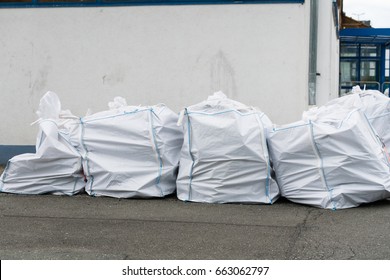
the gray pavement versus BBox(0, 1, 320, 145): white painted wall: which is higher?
BBox(0, 1, 320, 145): white painted wall

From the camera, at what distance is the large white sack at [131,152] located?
721 centimetres

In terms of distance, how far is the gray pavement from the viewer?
4906 millimetres

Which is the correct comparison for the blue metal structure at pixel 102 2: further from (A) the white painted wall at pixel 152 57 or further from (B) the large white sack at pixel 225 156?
(B) the large white sack at pixel 225 156

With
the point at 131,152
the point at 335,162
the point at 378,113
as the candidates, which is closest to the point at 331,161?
the point at 335,162

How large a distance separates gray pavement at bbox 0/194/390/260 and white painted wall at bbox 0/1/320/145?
8.81 ft

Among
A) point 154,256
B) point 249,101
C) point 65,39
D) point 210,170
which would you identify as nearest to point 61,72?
point 65,39

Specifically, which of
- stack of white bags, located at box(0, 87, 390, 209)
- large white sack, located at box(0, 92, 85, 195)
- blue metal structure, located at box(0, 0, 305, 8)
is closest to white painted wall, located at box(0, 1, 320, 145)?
blue metal structure, located at box(0, 0, 305, 8)

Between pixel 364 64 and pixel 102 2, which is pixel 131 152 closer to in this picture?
pixel 102 2

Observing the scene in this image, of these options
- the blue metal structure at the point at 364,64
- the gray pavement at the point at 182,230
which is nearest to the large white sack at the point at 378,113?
the gray pavement at the point at 182,230

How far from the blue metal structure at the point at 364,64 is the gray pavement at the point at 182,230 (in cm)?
1632

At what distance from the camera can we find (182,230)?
5.70 metres

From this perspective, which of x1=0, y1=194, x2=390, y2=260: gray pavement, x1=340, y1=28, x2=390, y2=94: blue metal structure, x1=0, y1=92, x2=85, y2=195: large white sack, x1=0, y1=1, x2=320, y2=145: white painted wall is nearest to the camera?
x1=0, y1=194, x2=390, y2=260: gray pavement

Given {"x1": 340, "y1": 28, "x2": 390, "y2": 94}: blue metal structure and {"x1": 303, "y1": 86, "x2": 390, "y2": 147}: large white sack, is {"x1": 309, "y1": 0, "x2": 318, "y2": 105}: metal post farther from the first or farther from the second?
{"x1": 340, "y1": 28, "x2": 390, "y2": 94}: blue metal structure

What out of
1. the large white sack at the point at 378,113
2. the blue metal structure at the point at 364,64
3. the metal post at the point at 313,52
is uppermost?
the metal post at the point at 313,52
